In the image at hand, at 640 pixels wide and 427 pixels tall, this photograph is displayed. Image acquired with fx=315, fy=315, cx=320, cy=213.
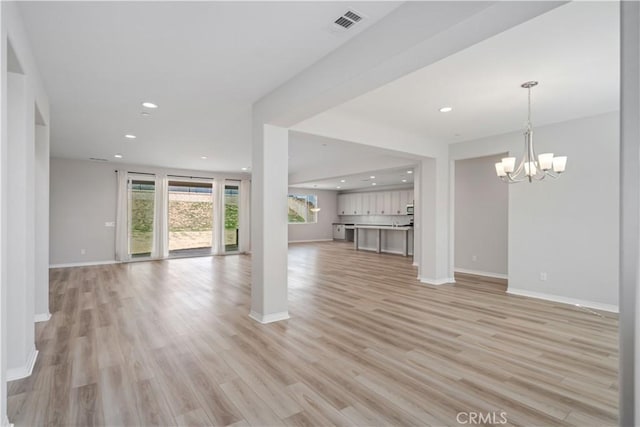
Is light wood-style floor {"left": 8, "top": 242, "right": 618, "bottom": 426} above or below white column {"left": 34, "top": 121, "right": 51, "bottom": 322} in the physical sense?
below

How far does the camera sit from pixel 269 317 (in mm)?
3719

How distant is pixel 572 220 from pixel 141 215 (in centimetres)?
955

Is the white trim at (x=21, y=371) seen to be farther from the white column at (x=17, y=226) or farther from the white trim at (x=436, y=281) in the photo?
the white trim at (x=436, y=281)

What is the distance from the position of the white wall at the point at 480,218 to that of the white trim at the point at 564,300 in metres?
1.26

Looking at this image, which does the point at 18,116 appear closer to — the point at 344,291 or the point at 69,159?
the point at 344,291

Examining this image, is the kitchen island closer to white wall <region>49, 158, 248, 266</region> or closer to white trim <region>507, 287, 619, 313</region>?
white trim <region>507, 287, 619, 313</region>

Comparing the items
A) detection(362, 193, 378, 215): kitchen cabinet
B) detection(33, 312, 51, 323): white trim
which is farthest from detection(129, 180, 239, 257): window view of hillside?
detection(362, 193, 378, 215): kitchen cabinet

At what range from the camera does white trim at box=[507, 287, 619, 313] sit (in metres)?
4.18

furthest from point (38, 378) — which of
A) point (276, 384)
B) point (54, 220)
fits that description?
point (54, 220)

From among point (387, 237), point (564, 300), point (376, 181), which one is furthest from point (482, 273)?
point (376, 181)

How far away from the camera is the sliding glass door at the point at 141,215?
8609 millimetres

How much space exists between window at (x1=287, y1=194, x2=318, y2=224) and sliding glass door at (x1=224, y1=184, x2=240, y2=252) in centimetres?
355

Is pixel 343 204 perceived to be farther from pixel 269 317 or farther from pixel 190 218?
pixel 269 317

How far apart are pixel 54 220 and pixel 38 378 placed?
670cm
